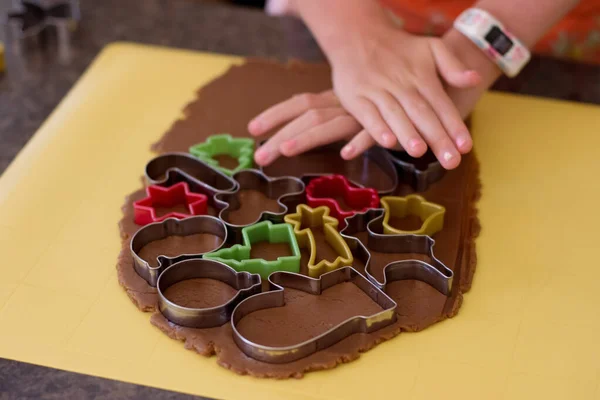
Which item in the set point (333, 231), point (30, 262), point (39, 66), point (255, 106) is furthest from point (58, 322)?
point (39, 66)

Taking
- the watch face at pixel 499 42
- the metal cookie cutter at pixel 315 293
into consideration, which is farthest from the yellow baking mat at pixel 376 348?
the watch face at pixel 499 42

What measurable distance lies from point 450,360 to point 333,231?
220mm

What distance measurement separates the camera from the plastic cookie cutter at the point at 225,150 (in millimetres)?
1104

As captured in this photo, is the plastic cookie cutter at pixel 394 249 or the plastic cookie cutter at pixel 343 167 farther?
the plastic cookie cutter at pixel 343 167

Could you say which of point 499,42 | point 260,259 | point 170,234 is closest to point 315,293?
point 260,259

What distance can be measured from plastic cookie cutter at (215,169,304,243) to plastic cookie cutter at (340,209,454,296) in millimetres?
94

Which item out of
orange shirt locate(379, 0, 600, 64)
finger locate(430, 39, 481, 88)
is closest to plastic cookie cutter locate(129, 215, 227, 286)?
finger locate(430, 39, 481, 88)

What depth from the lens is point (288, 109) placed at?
3.74ft

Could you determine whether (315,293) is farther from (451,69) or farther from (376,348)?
(451,69)

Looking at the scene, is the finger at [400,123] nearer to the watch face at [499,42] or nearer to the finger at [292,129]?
the finger at [292,129]

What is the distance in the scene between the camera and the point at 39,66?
1.37 metres

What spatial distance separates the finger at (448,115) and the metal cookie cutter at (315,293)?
0.26 metres

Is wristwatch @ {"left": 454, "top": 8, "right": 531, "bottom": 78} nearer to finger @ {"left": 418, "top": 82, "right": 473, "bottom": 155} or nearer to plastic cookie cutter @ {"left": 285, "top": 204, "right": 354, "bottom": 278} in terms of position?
finger @ {"left": 418, "top": 82, "right": 473, "bottom": 155}

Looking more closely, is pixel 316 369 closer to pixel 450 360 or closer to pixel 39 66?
pixel 450 360
